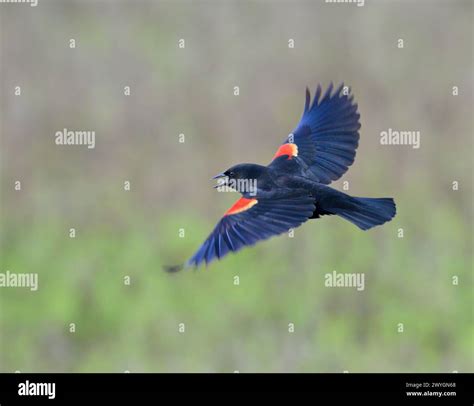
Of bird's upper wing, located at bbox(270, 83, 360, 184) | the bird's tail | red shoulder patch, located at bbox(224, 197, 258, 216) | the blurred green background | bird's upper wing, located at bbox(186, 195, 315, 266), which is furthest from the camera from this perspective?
the blurred green background

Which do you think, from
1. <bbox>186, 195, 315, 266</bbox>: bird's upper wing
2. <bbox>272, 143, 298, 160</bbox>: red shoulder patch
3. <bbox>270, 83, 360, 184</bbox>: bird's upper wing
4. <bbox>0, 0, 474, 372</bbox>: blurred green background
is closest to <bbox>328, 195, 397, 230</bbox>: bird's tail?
<bbox>186, 195, 315, 266</bbox>: bird's upper wing

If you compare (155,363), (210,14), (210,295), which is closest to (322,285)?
(210,295)

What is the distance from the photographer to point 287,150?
8.18 metres

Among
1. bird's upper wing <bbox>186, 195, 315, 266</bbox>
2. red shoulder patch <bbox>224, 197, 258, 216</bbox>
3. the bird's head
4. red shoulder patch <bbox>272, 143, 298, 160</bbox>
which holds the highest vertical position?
red shoulder patch <bbox>272, 143, 298, 160</bbox>

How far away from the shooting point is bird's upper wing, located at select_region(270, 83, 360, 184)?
26.2 ft

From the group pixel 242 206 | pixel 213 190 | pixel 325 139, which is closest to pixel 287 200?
pixel 242 206

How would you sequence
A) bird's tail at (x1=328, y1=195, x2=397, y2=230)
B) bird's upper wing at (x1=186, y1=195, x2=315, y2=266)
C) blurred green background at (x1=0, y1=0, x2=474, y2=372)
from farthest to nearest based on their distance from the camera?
1. blurred green background at (x1=0, y1=0, x2=474, y2=372)
2. bird's tail at (x1=328, y1=195, x2=397, y2=230)
3. bird's upper wing at (x1=186, y1=195, x2=315, y2=266)

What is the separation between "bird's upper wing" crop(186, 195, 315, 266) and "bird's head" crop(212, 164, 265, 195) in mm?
99

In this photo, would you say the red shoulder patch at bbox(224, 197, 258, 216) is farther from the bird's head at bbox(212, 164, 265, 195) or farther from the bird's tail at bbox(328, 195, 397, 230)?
the bird's tail at bbox(328, 195, 397, 230)

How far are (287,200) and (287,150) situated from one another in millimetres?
1010

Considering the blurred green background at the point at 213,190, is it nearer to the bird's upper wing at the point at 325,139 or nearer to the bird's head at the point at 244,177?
the bird's upper wing at the point at 325,139

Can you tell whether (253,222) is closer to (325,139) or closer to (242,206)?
(242,206)

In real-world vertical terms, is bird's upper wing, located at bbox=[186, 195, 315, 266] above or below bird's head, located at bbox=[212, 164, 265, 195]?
below
